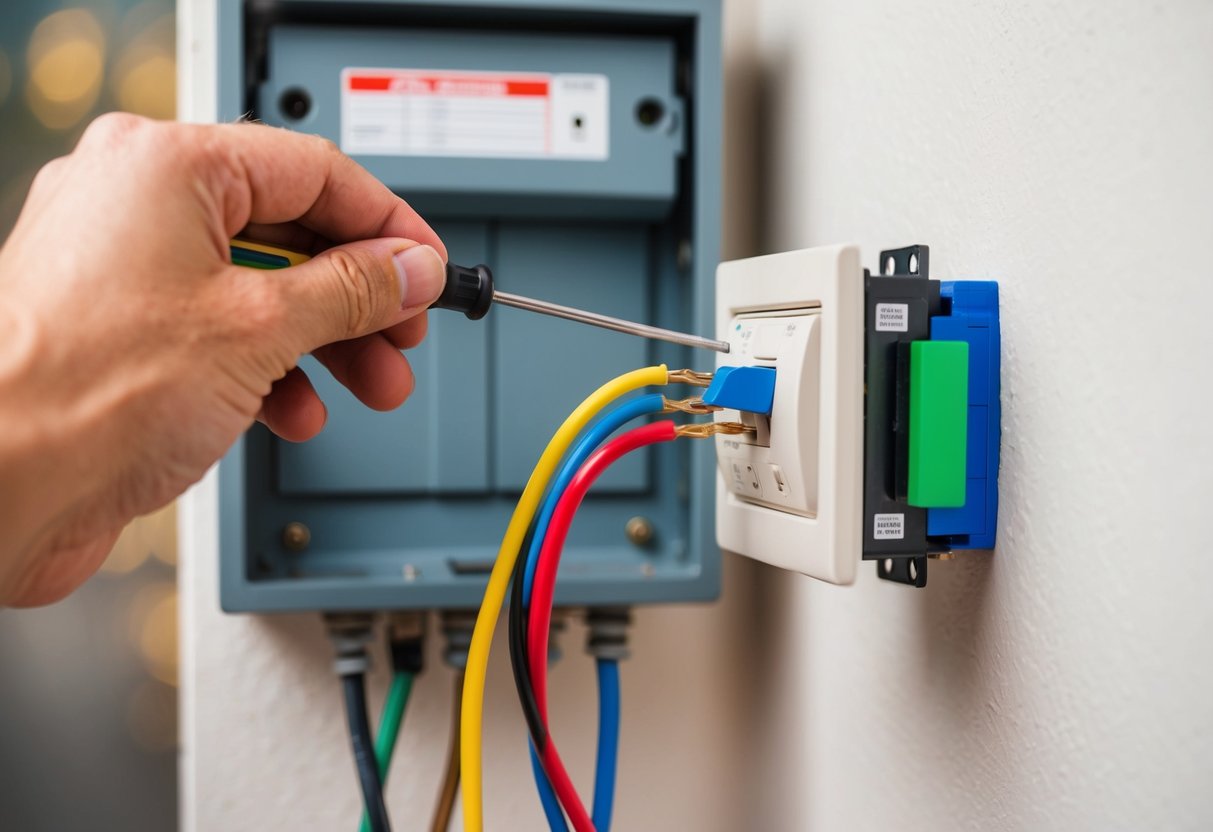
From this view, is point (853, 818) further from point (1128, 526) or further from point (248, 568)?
point (248, 568)

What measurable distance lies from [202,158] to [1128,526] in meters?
0.44

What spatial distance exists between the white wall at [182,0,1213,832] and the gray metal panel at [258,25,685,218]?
0.12 m

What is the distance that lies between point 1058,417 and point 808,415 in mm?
116

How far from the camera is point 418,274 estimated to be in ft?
1.81

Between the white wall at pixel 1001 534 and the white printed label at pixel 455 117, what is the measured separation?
8.0 inches

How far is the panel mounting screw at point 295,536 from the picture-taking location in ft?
2.77

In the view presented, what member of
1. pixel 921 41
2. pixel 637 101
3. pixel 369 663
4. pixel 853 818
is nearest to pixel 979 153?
pixel 921 41

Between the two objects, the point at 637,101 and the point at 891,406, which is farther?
the point at 637,101

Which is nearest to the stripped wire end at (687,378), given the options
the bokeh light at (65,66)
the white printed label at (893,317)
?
the white printed label at (893,317)

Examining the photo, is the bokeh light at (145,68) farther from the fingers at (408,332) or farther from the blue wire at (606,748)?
the blue wire at (606,748)

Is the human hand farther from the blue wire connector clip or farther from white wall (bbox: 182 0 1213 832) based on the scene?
white wall (bbox: 182 0 1213 832)

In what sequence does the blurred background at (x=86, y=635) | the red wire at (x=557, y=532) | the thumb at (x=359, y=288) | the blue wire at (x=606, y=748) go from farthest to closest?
the blurred background at (x=86, y=635), the blue wire at (x=606, y=748), the red wire at (x=557, y=532), the thumb at (x=359, y=288)

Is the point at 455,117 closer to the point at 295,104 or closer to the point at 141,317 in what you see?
the point at 295,104

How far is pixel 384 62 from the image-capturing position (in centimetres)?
80
